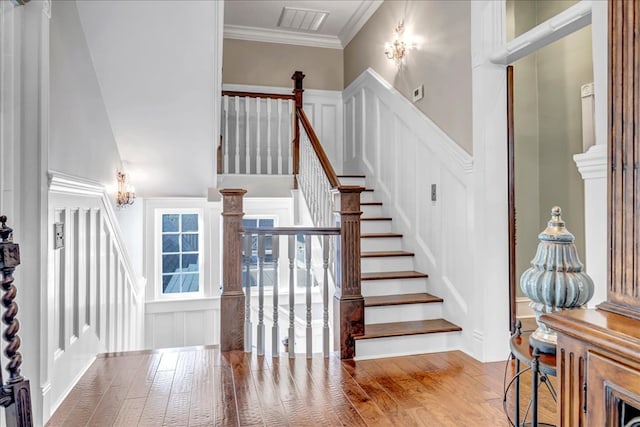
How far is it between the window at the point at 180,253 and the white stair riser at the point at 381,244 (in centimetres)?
207

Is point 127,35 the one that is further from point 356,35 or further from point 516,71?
point 516,71

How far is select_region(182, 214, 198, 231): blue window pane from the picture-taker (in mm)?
4754

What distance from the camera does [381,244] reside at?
383cm

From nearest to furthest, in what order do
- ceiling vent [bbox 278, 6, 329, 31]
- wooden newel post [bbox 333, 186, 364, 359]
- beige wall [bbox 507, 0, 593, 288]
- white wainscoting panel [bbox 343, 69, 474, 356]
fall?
wooden newel post [bbox 333, 186, 364, 359], white wainscoting panel [bbox 343, 69, 474, 356], beige wall [bbox 507, 0, 593, 288], ceiling vent [bbox 278, 6, 329, 31]

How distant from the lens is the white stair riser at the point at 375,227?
4059 mm

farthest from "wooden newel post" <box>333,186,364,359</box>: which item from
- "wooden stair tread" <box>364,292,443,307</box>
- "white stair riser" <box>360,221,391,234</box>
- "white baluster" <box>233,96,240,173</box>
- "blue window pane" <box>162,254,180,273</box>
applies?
"blue window pane" <box>162,254,180,273</box>

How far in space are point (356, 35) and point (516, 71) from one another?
7.12 feet

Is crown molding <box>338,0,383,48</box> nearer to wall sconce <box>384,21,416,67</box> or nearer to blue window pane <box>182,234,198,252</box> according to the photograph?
wall sconce <box>384,21,416,67</box>

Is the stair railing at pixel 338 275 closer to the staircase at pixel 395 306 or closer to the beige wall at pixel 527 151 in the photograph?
the staircase at pixel 395 306

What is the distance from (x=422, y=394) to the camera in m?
2.23

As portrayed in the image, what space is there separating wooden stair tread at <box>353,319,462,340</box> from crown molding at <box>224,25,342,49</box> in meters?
4.20

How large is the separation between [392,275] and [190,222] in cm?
254

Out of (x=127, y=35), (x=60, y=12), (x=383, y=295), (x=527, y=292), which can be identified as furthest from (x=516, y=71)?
(x=60, y=12)

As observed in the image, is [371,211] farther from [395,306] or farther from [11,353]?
[11,353]
